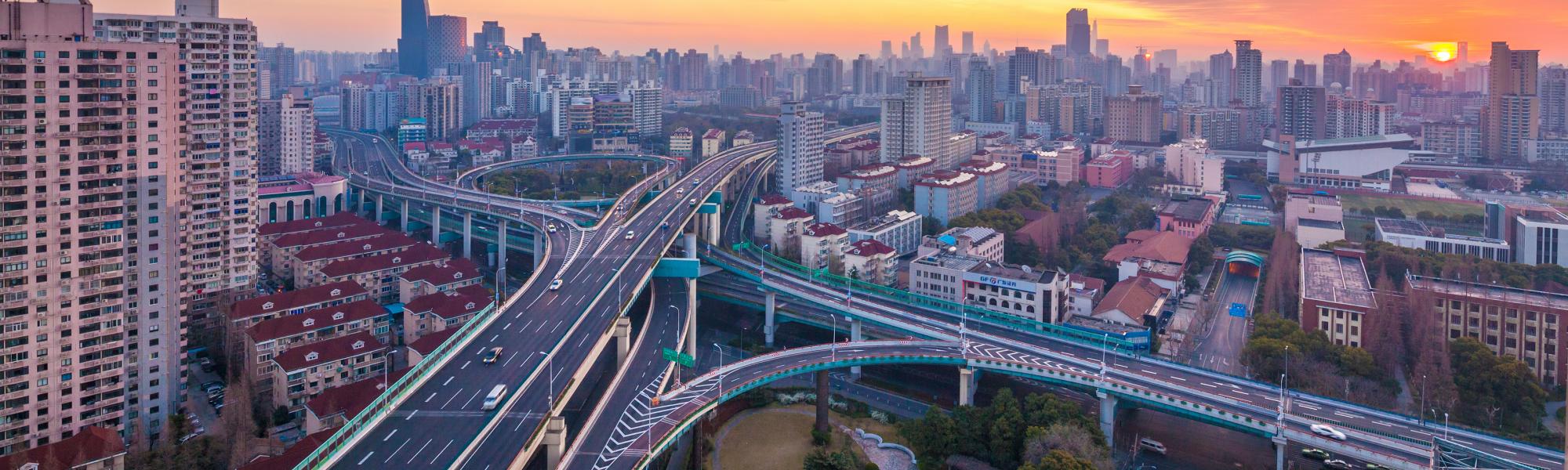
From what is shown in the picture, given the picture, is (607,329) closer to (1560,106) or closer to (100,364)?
(100,364)

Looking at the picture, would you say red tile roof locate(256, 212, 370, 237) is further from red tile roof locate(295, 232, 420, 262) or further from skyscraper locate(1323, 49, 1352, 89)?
skyscraper locate(1323, 49, 1352, 89)

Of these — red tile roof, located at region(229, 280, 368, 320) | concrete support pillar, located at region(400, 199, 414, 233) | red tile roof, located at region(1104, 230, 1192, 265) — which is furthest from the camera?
concrete support pillar, located at region(400, 199, 414, 233)

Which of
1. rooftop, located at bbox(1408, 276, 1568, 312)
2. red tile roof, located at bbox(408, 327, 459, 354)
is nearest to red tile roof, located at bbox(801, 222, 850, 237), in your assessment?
red tile roof, located at bbox(408, 327, 459, 354)

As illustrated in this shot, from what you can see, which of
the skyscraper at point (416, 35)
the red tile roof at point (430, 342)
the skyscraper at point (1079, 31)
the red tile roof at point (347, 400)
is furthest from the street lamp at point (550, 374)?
the skyscraper at point (1079, 31)

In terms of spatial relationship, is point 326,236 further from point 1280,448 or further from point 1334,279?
point 1334,279

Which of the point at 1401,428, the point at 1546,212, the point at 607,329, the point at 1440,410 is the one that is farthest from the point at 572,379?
the point at 1546,212

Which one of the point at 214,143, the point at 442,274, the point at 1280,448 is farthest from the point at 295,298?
the point at 1280,448
